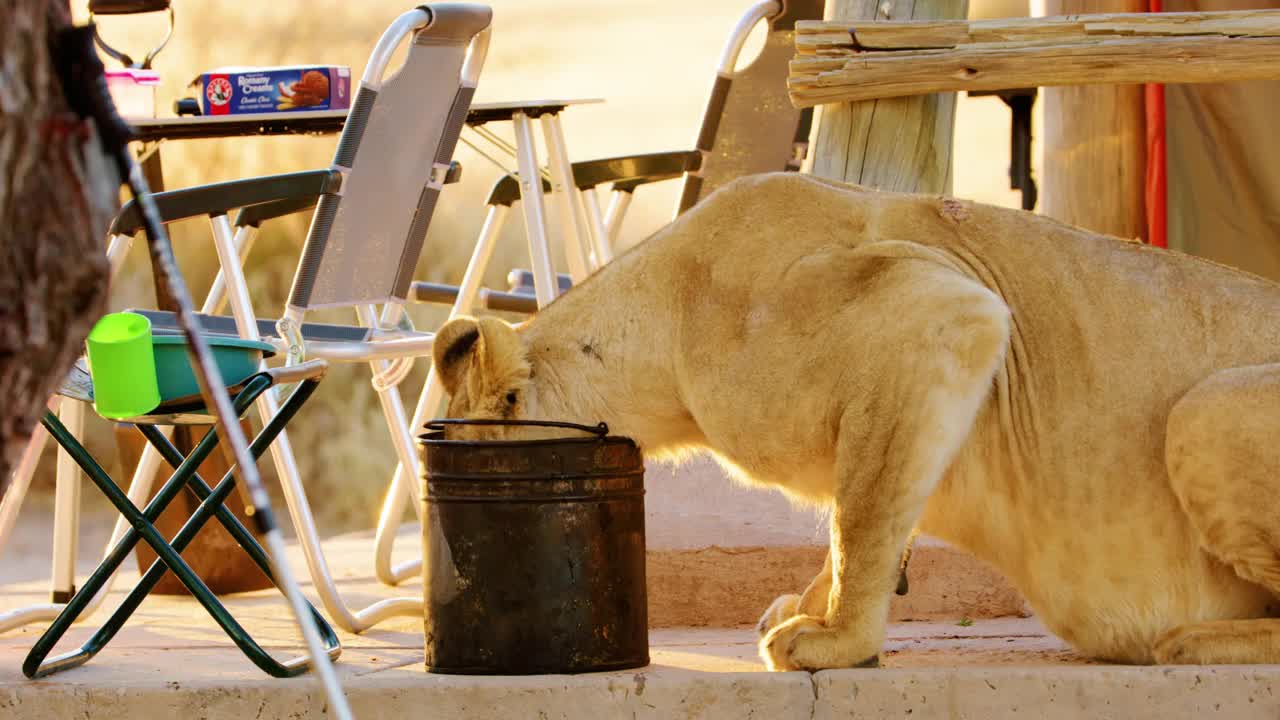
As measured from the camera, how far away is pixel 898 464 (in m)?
3.55

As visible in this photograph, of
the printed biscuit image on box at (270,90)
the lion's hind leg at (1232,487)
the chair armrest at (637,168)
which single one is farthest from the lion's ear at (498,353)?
the chair armrest at (637,168)

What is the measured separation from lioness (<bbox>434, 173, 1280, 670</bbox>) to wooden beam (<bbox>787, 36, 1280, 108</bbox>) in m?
1.13

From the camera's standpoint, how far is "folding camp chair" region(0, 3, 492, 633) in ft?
15.6

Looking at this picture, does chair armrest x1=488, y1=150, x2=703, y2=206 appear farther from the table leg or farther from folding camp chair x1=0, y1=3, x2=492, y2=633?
folding camp chair x1=0, y1=3, x2=492, y2=633

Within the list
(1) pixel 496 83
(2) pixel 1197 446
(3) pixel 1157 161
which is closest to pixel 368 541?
(1) pixel 496 83

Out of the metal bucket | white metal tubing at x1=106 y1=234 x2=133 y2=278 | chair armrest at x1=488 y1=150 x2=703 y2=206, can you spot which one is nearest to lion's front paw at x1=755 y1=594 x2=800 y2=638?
the metal bucket

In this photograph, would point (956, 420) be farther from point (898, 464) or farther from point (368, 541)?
point (368, 541)

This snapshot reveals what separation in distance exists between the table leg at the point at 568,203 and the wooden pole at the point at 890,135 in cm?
104

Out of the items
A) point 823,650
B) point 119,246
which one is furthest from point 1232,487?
point 119,246

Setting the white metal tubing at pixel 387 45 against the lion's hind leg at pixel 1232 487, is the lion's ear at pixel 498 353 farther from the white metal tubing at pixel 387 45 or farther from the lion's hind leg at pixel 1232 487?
the lion's hind leg at pixel 1232 487

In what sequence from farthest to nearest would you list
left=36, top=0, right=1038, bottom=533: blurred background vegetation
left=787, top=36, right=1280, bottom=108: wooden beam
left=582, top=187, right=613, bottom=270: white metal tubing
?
left=36, top=0, right=1038, bottom=533: blurred background vegetation < left=582, top=187, right=613, bottom=270: white metal tubing < left=787, top=36, right=1280, bottom=108: wooden beam

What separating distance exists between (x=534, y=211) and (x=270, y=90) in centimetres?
97

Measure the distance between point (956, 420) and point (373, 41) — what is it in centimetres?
834

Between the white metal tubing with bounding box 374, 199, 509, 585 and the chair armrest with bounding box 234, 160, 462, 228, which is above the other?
the chair armrest with bounding box 234, 160, 462, 228
